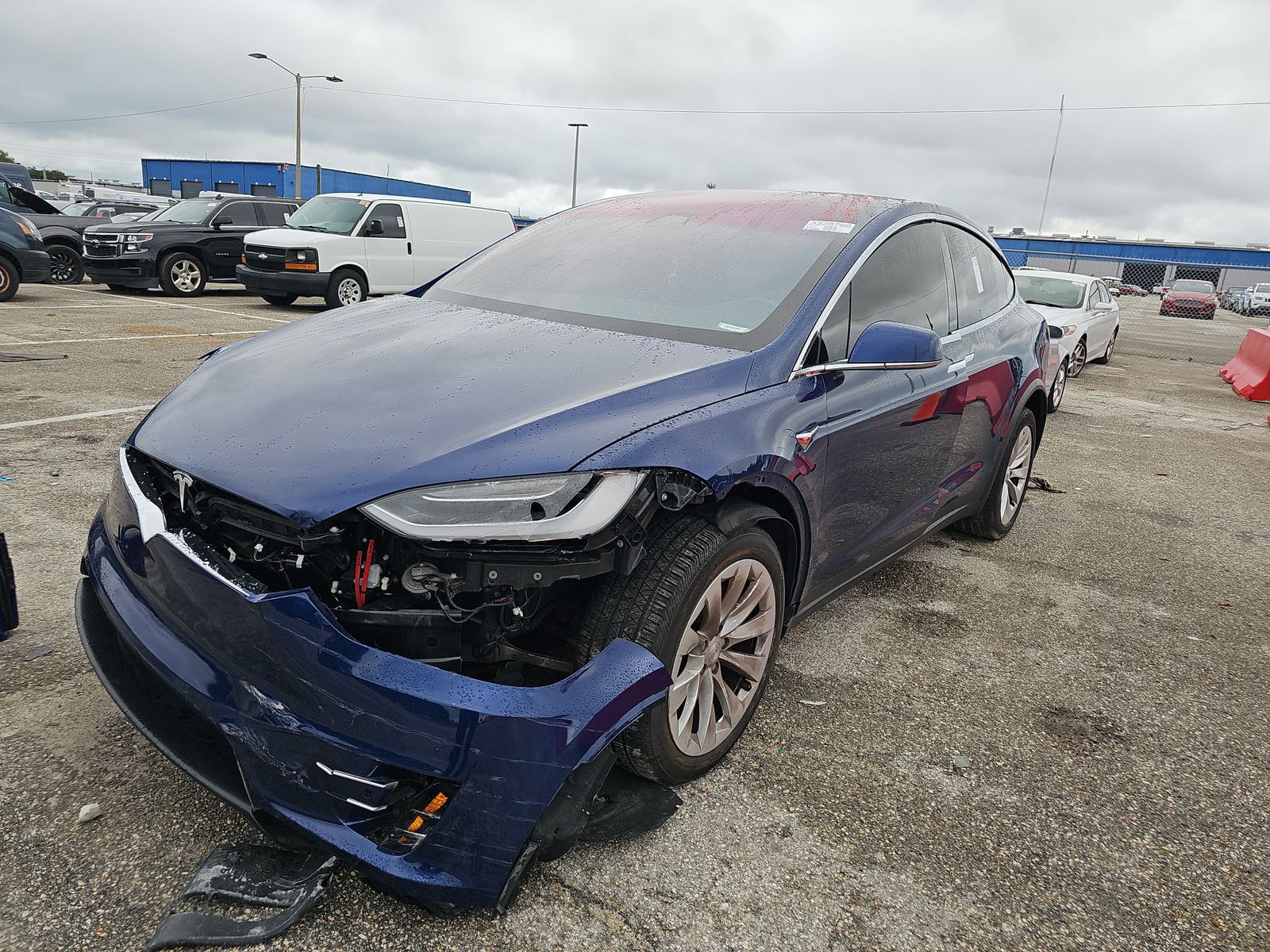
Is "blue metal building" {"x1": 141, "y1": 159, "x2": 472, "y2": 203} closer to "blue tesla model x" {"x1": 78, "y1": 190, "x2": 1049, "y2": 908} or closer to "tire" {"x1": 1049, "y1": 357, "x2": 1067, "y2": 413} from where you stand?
"tire" {"x1": 1049, "y1": 357, "x2": 1067, "y2": 413}

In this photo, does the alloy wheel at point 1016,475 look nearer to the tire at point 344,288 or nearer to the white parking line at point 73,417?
the white parking line at point 73,417

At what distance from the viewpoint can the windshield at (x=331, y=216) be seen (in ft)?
42.1

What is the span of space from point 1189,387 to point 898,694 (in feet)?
39.9

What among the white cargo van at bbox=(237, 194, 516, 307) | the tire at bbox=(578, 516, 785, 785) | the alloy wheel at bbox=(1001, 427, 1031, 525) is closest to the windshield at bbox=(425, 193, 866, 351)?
the tire at bbox=(578, 516, 785, 785)

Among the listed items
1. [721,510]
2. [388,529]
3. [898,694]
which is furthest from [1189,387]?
[388,529]

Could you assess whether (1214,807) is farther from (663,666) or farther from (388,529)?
(388,529)

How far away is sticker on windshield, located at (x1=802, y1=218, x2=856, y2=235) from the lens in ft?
9.77

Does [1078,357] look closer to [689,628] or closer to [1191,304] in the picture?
[689,628]

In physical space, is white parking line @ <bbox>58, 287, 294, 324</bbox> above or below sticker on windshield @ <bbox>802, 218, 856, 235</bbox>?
below

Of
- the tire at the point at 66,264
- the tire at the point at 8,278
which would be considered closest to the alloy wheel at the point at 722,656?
the tire at the point at 8,278

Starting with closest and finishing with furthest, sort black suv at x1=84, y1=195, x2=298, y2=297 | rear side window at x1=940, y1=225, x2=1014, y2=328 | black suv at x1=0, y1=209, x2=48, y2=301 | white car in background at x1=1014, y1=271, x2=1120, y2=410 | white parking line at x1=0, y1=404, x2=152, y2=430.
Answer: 1. rear side window at x1=940, y1=225, x2=1014, y2=328
2. white parking line at x1=0, y1=404, x2=152, y2=430
3. white car in background at x1=1014, y1=271, x2=1120, y2=410
4. black suv at x1=0, y1=209, x2=48, y2=301
5. black suv at x1=84, y1=195, x2=298, y2=297

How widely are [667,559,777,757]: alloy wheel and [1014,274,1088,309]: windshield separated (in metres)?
10.6

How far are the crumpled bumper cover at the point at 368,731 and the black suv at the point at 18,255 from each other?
12.5 meters

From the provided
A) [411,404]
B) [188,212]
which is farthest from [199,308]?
[411,404]
